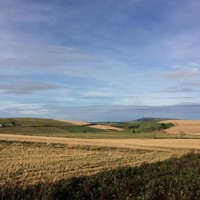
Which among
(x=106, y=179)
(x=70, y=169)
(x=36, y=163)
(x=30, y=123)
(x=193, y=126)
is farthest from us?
(x=30, y=123)

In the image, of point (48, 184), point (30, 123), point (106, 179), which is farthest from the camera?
point (30, 123)

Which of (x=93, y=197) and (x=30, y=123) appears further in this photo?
(x=30, y=123)

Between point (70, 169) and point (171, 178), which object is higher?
point (171, 178)

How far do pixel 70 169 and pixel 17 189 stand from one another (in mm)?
15538

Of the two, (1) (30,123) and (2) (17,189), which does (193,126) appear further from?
(2) (17,189)

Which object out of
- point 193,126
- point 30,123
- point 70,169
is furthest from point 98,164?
point 30,123

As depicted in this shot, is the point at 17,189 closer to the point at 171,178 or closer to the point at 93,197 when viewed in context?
the point at 93,197

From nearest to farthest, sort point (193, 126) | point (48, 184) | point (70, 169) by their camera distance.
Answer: point (48, 184) < point (70, 169) < point (193, 126)

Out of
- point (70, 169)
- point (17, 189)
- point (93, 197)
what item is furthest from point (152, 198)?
point (70, 169)

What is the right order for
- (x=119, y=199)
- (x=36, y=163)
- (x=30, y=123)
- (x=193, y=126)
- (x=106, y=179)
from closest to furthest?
(x=119, y=199) < (x=106, y=179) < (x=36, y=163) < (x=193, y=126) < (x=30, y=123)

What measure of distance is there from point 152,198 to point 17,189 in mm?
2530

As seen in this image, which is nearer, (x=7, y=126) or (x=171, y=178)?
(x=171, y=178)

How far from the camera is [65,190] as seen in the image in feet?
24.2

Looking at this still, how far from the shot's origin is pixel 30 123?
111 m
